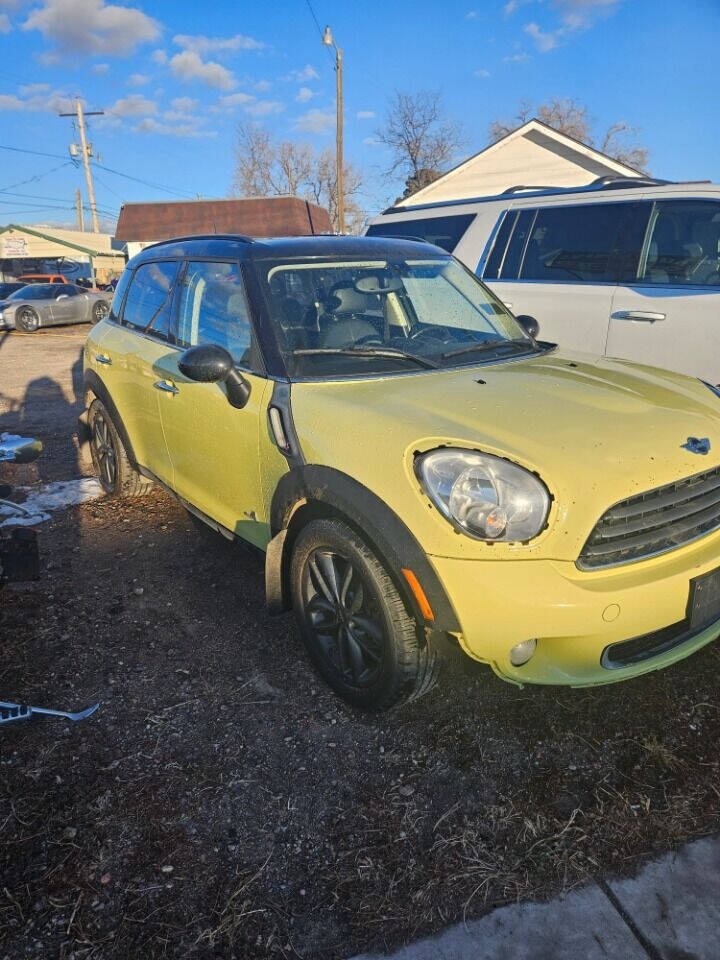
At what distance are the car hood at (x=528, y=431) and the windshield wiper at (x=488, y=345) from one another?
20 centimetres

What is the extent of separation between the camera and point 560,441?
214cm

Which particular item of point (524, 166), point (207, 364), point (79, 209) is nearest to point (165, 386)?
point (207, 364)

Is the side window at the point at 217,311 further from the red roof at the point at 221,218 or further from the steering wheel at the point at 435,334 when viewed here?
the red roof at the point at 221,218

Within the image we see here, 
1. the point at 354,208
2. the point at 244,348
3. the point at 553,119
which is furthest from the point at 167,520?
the point at 354,208

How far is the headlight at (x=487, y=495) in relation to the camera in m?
2.00

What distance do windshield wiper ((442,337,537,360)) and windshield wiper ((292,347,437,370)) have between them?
14 centimetres

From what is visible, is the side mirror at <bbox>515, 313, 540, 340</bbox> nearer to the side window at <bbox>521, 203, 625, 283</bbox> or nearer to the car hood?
the car hood

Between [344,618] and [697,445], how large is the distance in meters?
1.40

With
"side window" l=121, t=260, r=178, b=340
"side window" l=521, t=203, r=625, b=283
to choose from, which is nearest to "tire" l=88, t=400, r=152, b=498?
"side window" l=121, t=260, r=178, b=340

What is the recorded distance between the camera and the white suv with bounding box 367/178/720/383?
4.74 metres

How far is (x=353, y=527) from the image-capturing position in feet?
7.60

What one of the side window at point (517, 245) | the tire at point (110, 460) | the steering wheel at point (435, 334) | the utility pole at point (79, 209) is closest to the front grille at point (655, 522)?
the steering wheel at point (435, 334)

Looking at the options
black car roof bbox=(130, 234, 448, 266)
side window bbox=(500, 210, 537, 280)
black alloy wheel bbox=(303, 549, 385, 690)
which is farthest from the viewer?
side window bbox=(500, 210, 537, 280)

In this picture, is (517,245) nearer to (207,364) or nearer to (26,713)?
(207,364)
